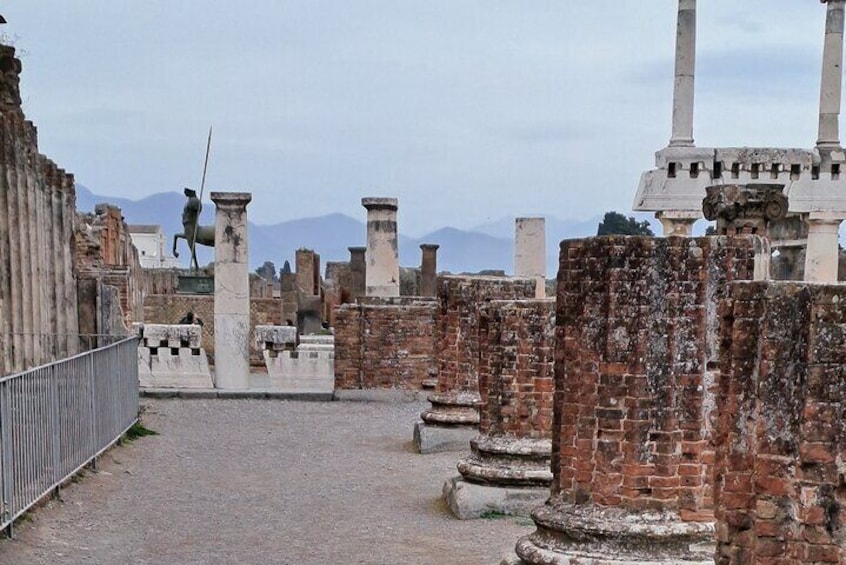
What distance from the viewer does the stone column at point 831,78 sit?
18.6 m

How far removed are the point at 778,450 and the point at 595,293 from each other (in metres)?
2.41

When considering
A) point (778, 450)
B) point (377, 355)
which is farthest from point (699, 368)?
point (377, 355)

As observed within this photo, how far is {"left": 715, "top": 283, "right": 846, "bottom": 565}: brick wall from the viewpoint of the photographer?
371 centimetres

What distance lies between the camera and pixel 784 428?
380 centimetres

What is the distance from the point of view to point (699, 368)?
5.98 metres

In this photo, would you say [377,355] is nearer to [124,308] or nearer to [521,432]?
[124,308]

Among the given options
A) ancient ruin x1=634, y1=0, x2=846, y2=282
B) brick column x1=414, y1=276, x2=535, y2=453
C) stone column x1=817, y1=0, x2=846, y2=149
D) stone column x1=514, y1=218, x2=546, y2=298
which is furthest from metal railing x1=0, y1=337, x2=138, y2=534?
stone column x1=817, y1=0, x2=846, y2=149

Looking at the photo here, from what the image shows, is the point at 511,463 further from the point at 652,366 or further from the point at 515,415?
the point at 652,366

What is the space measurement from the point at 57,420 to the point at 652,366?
6.42m

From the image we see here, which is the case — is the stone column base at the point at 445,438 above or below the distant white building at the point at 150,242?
below

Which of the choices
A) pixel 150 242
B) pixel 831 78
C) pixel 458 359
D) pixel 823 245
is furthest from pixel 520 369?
pixel 150 242

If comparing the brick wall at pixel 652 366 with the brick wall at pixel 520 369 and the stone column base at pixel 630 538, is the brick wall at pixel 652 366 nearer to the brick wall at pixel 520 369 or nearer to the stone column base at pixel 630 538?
the stone column base at pixel 630 538

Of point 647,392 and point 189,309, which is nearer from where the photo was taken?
point 647,392

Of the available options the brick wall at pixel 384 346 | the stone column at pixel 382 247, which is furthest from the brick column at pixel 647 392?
the stone column at pixel 382 247
